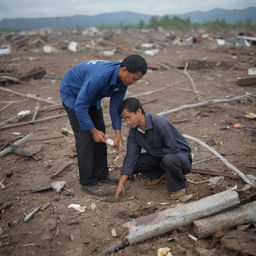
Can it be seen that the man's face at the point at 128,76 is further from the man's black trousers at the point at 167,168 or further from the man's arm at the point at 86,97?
the man's black trousers at the point at 167,168

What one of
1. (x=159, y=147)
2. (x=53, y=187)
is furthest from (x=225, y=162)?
(x=53, y=187)

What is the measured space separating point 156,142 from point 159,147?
91mm

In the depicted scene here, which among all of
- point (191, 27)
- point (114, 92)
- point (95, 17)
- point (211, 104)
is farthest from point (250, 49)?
point (95, 17)

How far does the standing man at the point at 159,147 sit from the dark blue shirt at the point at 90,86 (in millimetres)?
341

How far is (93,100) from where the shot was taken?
11.4ft

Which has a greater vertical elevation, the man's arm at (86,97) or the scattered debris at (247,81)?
the man's arm at (86,97)

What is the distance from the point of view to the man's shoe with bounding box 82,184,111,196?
391 centimetres

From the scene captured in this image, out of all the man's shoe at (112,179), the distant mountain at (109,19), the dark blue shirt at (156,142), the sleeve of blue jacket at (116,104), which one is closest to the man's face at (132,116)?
the dark blue shirt at (156,142)

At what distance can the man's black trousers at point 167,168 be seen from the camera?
11.6 ft

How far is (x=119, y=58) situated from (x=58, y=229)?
1250 centimetres

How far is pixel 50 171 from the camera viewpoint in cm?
459

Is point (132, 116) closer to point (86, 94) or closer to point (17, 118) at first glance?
point (86, 94)

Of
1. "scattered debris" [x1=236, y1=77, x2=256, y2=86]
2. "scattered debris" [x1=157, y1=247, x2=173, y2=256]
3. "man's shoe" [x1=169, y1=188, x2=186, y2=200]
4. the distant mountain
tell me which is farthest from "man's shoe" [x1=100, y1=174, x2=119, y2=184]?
the distant mountain

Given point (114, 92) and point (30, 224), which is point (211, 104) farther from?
point (30, 224)
